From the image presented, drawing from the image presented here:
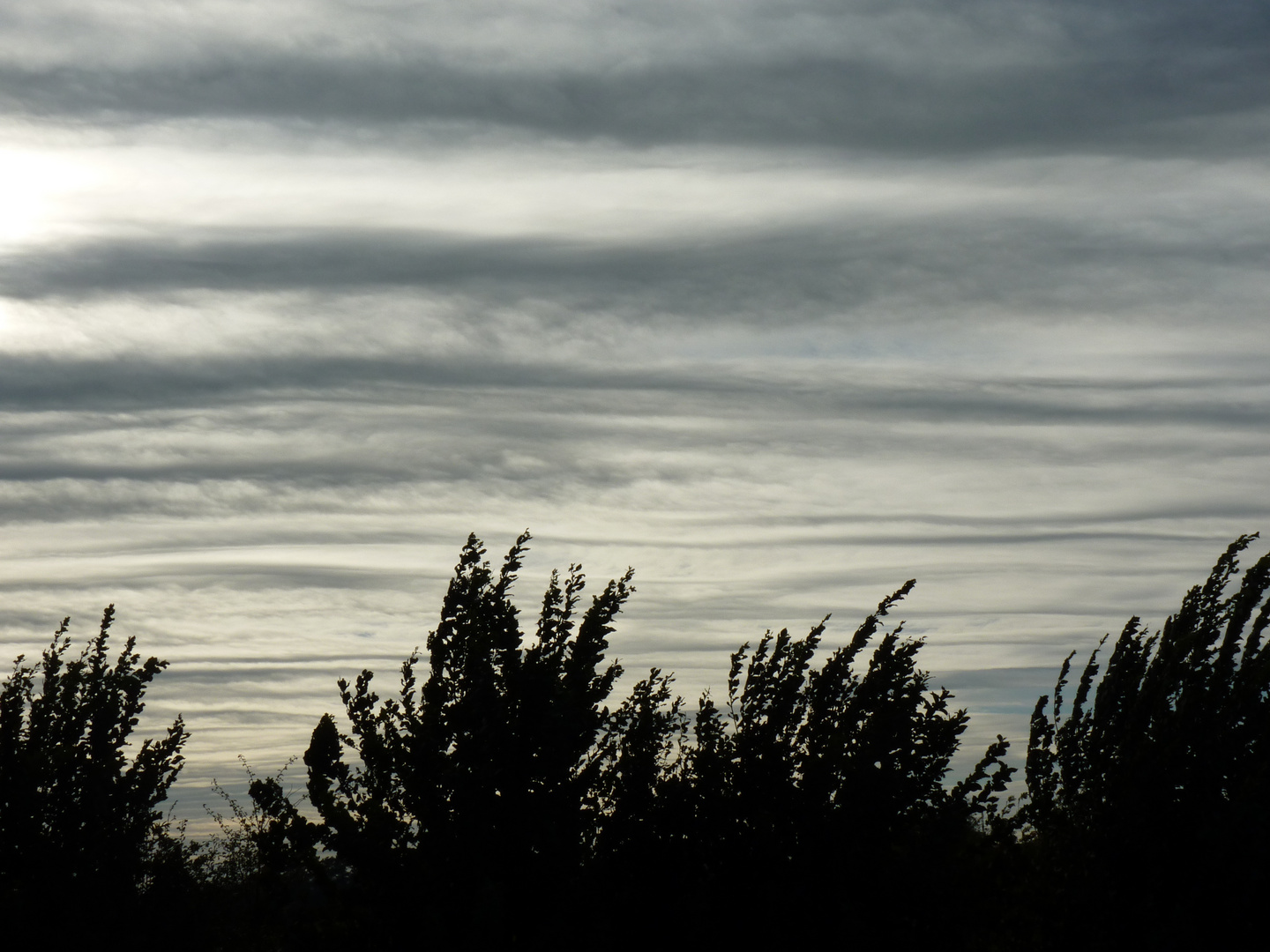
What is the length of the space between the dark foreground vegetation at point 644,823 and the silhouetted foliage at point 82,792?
1.2 inches

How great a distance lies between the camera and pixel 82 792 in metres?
13.2

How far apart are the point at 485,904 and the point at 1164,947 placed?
5.84 m

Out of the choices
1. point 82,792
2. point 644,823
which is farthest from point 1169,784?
point 82,792

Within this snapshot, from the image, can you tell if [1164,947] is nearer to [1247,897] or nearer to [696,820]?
[1247,897]

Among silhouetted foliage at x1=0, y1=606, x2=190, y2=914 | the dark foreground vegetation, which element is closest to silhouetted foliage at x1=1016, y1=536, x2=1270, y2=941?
the dark foreground vegetation

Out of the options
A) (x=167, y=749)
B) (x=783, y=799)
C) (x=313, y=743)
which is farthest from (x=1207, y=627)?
(x=167, y=749)

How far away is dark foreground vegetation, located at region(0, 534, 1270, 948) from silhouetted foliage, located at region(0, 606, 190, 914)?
0.10 feet

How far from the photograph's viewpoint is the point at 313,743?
10109 millimetres

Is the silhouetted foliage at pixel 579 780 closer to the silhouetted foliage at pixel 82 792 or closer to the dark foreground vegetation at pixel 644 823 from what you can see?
the dark foreground vegetation at pixel 644 823

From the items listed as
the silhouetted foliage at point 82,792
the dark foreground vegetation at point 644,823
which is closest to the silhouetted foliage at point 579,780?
the dark foreground vegetation at point 644,823

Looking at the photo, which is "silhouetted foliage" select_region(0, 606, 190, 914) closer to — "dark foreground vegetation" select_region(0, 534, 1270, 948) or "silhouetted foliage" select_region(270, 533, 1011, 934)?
"dark foreground vegetation" select_region(0, 534, 1270, 948)

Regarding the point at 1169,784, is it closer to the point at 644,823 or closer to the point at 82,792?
the point at 644,823

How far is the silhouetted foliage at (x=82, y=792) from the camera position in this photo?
12.7 meters

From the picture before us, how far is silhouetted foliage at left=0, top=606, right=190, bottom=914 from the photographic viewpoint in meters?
12.7
